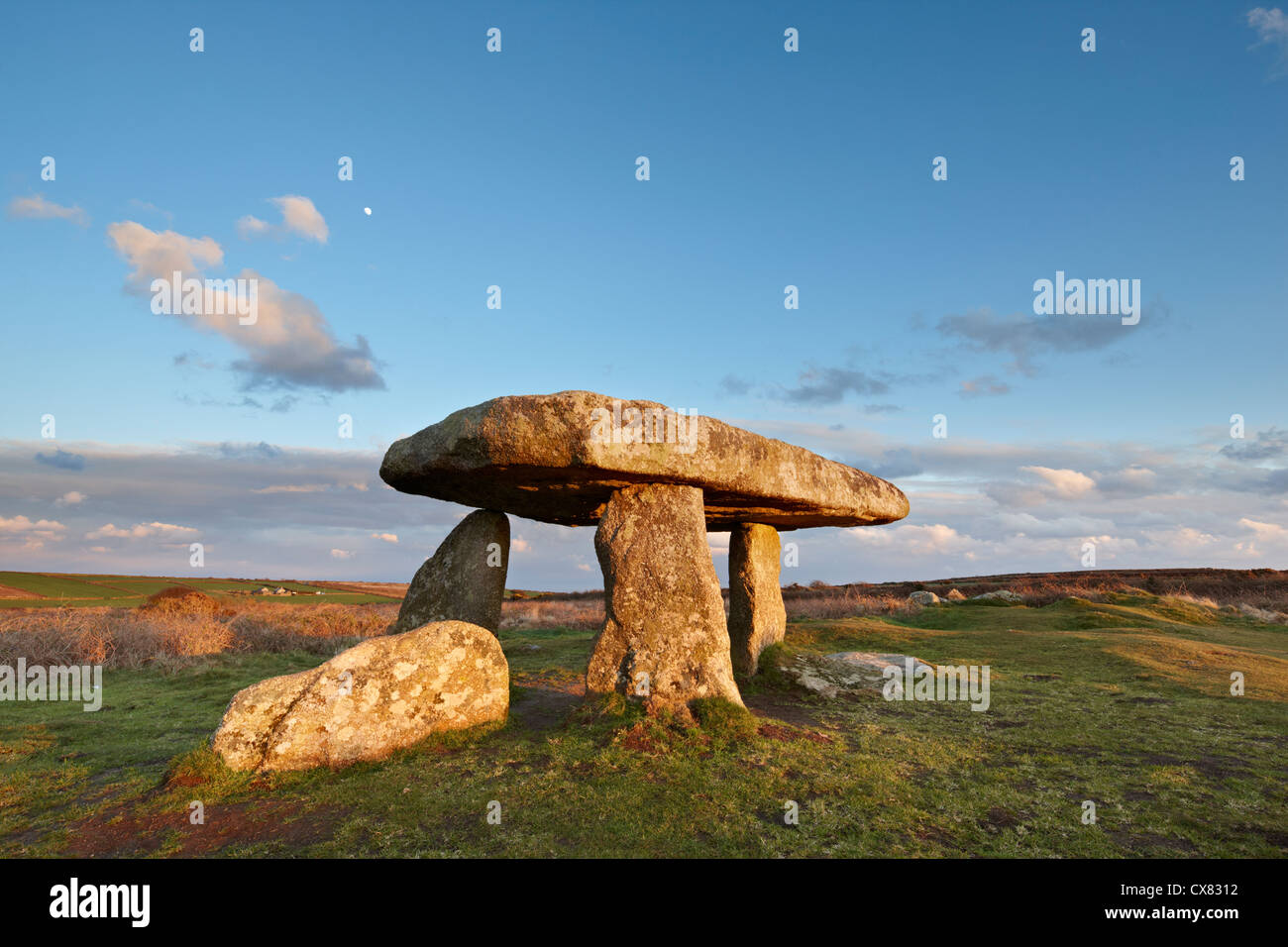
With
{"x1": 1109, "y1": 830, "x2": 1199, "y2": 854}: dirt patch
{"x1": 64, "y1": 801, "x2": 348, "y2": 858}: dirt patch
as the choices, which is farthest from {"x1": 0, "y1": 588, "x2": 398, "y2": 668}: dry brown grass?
{"x1": 1109, "y1": 830, "x2": 1199, "y2": 854}: dirt patch

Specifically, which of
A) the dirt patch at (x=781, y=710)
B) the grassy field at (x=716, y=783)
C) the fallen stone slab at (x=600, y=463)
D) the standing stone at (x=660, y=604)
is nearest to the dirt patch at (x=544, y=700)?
the grassy field at (x=716, y=783)

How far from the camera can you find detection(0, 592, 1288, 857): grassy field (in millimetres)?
4527

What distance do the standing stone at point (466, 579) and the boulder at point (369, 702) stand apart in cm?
232

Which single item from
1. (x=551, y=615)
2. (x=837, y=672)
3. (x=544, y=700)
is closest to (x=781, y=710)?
(x=837, y=672)

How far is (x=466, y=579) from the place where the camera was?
9367 millimetres

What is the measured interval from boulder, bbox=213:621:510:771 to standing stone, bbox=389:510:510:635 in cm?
232

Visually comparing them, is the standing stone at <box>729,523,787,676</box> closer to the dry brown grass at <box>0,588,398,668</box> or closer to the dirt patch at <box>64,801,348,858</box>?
the dirt patch at <box>64,801,348,858</box>

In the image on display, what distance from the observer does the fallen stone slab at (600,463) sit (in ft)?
21.8

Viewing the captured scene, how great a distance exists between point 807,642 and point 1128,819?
901 centimetres

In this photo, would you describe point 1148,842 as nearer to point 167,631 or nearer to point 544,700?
point 544,700

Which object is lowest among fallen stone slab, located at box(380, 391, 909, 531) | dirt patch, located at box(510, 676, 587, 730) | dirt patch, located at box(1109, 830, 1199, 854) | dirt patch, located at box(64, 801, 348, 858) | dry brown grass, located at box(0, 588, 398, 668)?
dry brown grass, located at box(0, 588, 398, 668)

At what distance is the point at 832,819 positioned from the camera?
4770 mm
